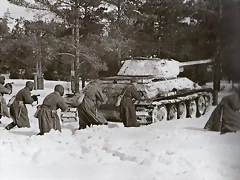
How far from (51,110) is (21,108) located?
18 centimetres

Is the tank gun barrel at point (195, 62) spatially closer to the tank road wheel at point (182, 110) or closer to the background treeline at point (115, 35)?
the background treeline at point (115, 35)

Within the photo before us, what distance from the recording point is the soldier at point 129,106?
64.4 inches

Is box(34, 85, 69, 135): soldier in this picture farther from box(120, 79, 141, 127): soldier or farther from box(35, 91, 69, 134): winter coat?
box(120, 79, 141, 127): soldier

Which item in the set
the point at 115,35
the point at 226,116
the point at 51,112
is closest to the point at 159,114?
the point at 226,116

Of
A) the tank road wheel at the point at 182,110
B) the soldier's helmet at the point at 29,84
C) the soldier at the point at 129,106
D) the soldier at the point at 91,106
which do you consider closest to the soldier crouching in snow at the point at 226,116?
the tank road wheel at the point at 182,110

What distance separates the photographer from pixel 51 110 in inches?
71.2

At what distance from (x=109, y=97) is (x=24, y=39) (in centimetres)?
49

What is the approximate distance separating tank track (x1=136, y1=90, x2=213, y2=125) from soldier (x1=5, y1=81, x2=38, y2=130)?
0.57 metres

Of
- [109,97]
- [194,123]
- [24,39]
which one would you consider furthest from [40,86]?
[194,123]

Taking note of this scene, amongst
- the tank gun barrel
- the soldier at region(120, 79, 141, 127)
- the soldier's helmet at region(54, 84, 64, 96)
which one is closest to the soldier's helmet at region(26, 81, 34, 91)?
the soldier's helmet at region(54, 84, 64, 96)

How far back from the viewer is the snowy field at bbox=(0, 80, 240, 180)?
4.84ft

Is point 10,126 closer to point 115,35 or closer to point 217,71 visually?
point 115,35

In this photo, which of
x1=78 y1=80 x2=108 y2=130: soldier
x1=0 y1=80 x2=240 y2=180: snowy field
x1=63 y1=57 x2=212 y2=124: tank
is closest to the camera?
x1=0 y1=80 x2=240 y2=180: snowy field

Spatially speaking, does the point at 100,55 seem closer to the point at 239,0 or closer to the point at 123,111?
the point at 123,111
